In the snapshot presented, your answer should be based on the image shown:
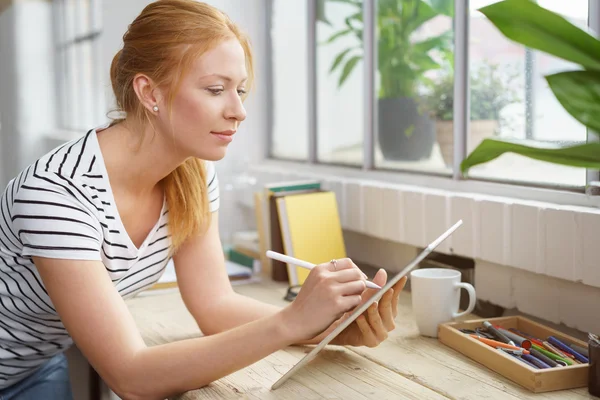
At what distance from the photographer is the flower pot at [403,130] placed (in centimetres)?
172

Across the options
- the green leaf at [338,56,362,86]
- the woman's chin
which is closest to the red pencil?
the woman's chin

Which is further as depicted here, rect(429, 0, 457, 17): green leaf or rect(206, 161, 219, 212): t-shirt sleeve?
rect(429, 0, 457, 17): green leaf

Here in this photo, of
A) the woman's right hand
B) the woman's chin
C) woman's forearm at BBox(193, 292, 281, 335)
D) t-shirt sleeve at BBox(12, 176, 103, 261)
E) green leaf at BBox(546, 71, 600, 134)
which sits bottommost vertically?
woman's forearm at BBox(193, 292, 281, 335)

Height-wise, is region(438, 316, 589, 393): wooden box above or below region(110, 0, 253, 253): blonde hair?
below

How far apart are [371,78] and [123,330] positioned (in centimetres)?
113

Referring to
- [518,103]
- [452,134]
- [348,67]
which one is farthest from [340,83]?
[518,103]

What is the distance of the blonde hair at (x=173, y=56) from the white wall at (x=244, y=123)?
1.03m

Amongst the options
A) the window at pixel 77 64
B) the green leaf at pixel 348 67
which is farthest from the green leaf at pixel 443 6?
the window at pixel 77 64

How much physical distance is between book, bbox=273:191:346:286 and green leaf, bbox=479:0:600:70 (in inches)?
37.7

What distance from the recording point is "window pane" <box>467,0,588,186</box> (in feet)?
4.26

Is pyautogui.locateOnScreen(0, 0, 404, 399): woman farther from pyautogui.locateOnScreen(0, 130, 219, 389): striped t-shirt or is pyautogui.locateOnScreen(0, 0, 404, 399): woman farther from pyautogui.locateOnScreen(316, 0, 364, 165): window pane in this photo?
pyautogui.locateOnScreen(316, 0, 364, 165): window pane

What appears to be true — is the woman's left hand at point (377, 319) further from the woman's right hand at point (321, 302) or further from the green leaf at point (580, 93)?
the green leaf at point (580, 93)

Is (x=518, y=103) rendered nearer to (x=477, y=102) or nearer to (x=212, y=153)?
(x=477, y=102)

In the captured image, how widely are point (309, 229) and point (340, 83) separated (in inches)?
23.2
